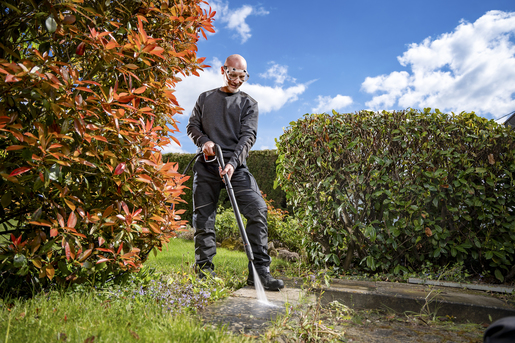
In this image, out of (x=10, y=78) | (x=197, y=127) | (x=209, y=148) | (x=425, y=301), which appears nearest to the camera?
(x=10, y=78)

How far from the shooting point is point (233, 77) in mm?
3504

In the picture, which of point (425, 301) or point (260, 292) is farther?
point (425, 301)

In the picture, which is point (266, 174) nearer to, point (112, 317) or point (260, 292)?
point (260, 292)

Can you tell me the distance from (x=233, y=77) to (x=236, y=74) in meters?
0.05

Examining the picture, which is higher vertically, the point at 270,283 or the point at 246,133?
the point at 246,133

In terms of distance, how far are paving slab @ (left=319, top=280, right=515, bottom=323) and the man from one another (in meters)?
0.87

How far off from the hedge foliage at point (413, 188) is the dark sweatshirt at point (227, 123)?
120cm

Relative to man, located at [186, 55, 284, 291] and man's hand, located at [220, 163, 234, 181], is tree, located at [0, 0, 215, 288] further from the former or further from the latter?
man, located at [186, 55, 284, 291]

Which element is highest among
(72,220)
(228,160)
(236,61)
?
(236,61)

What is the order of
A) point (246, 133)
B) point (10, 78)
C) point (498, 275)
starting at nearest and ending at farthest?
point (10, 78), point (246, 133), point (498, 275)

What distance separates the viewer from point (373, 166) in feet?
14.0

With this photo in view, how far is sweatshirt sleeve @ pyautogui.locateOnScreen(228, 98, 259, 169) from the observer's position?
3314mm

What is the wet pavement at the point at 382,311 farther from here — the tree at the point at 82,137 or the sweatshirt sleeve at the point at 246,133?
the sweatshirt sleeve at the point at 246,133

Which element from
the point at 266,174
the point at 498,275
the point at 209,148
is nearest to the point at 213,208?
the point at 209,148
